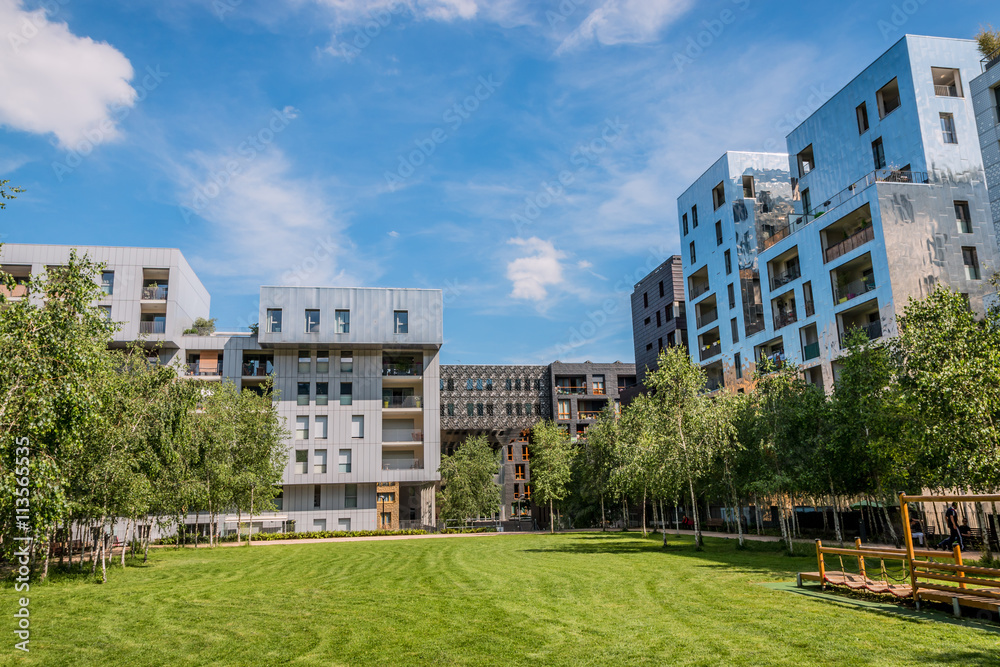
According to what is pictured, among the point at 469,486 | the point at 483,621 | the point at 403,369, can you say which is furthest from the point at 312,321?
the point at 483,621

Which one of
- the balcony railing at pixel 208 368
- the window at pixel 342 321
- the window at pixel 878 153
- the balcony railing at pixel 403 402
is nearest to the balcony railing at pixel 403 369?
the balcony railing at pixel 403 402

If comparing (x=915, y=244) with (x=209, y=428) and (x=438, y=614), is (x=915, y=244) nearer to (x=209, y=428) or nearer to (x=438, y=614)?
(x=438, y=614)

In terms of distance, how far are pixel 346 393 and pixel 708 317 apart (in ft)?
103

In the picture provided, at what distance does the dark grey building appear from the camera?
6406cm

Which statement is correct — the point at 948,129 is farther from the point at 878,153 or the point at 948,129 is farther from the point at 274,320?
the point at 274,320

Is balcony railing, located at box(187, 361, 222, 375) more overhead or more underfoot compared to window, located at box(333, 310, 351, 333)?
more underfoot

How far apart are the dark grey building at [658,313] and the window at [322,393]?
28367 millimetres

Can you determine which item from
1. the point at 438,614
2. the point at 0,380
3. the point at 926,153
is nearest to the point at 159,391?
the point at 0,380

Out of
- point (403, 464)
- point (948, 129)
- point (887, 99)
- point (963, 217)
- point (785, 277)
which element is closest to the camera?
point (963, 217)

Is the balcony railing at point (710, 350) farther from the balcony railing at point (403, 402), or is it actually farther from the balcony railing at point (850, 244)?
the balcony railing at point (403, 402)

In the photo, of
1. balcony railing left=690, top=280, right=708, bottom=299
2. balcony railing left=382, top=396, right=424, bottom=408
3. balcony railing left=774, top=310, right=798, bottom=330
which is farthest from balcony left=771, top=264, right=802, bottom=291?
balcony railing left=382, top=396, right=424, bottom=408

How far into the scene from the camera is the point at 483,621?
12914mm

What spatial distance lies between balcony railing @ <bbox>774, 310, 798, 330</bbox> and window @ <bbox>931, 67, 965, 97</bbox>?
15179mm

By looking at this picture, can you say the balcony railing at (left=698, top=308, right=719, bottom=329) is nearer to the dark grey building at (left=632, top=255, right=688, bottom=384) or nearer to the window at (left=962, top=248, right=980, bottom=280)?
the dark grey building at (left=632, top=255, right=688, bottom=384)
